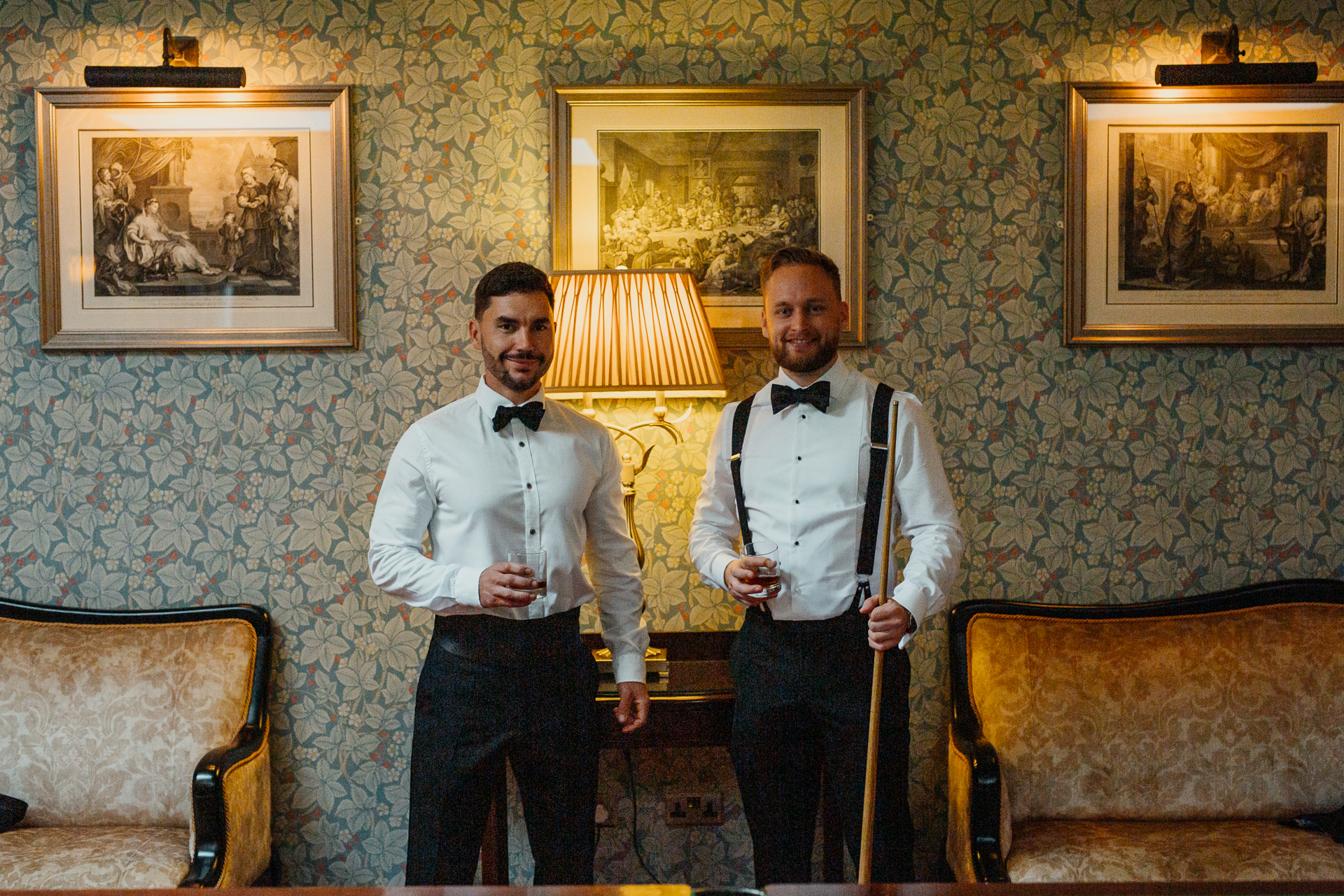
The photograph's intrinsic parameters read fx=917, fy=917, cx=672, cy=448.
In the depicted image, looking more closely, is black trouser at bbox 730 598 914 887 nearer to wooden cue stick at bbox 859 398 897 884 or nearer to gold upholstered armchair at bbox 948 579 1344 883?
gold upholstered armchair at bbox 948 579 1344 883

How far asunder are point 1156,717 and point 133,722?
111 inches

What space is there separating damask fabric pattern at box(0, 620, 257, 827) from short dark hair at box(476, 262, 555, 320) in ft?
4.32

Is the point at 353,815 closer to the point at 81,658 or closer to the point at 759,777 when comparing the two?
the point at 81,658

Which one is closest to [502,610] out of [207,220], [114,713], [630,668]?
[630,668]

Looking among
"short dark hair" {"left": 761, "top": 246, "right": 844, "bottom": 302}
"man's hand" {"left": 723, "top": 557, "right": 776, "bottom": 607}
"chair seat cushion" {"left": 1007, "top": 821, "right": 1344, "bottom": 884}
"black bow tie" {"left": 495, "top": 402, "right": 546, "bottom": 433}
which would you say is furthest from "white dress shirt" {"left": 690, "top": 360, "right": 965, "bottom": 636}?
"chair seat cushion" {"left": 1007, "top": 821, "right": 1344, "bottom": 884}

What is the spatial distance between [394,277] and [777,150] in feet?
3.99

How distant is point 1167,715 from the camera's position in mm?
2531

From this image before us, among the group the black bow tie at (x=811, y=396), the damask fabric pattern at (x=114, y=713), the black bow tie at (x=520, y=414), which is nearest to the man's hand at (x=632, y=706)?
the black bow tie at (x=520, y=414)

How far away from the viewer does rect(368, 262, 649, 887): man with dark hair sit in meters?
2.01

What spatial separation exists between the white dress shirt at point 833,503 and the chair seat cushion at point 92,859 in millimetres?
1491

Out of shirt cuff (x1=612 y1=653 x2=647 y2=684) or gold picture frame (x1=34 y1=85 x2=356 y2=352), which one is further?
gold picture frame (x1=34 y1=85 x2=356 y2=352)

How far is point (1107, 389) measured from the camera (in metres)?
2.79

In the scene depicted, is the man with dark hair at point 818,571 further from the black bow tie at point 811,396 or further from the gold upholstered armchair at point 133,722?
the gold upholstered armchair at point 133,722

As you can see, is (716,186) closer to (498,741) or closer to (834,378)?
(834,378)
